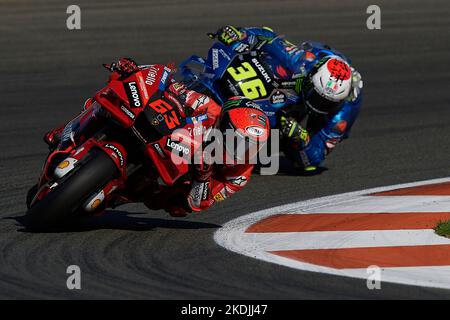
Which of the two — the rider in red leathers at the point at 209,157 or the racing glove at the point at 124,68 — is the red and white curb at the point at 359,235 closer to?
the rider in red leathers at the point at 209,157

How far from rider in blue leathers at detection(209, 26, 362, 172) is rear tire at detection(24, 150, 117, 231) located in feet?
10.4

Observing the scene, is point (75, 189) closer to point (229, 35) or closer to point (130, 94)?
point (130, 94)

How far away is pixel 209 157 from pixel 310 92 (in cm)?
274

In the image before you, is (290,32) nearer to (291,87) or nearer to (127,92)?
(291,87)

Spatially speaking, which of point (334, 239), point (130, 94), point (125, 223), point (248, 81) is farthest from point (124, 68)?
point (248, 81)

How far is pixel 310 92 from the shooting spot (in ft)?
35.1

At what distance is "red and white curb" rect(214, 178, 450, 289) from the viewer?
7.39 m

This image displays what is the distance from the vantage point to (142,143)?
7992mm

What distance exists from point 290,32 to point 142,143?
39.3 ft

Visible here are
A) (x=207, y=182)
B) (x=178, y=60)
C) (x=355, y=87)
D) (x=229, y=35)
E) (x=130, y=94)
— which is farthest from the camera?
(x=178, y=60)

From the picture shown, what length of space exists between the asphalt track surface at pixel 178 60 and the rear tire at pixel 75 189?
20cm

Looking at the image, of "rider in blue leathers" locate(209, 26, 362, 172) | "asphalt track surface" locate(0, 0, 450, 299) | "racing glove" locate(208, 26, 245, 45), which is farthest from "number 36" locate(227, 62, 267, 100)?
"asphalt track surface" locate(0, 0, 450, 299)

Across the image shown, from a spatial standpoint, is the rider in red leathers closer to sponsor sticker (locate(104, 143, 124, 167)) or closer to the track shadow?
sponsor sticker (locate(104, 143, 124, 167))
